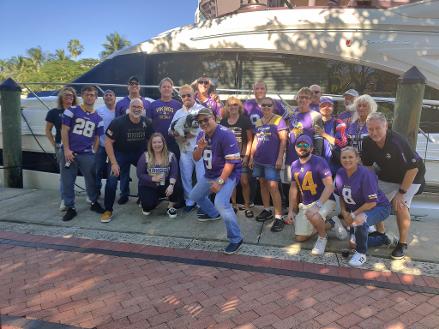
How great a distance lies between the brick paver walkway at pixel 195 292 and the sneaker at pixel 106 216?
824 mm

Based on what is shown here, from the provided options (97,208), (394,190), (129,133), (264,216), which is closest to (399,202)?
(394,190)

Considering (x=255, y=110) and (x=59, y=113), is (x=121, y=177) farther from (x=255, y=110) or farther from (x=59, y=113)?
(x=255, y=110)

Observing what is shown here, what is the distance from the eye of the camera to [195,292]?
3.20 m

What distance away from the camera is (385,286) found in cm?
329

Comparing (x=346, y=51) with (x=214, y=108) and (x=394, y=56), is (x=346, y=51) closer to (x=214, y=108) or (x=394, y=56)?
(x=394, y=56)

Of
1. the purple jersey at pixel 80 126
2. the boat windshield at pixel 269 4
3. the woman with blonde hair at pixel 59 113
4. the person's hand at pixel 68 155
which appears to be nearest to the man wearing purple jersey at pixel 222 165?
the purple jersey at pixel 80 126

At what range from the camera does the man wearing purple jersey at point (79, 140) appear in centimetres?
495

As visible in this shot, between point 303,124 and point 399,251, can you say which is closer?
point 399,251

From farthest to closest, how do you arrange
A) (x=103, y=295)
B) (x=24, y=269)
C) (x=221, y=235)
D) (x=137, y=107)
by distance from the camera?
(x=137, y=107) < (x=221, y=235) < (x=24, y=269) < (x=103, y=295)

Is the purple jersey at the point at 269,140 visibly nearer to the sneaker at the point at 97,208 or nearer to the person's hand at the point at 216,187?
the person's hand at the point at 216,187

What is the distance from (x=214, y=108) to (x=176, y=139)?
0.66 m

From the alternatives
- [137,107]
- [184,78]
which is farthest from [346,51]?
[137,107]

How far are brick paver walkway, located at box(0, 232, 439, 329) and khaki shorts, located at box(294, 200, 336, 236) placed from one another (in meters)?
0.57

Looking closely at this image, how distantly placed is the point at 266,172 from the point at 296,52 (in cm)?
224
